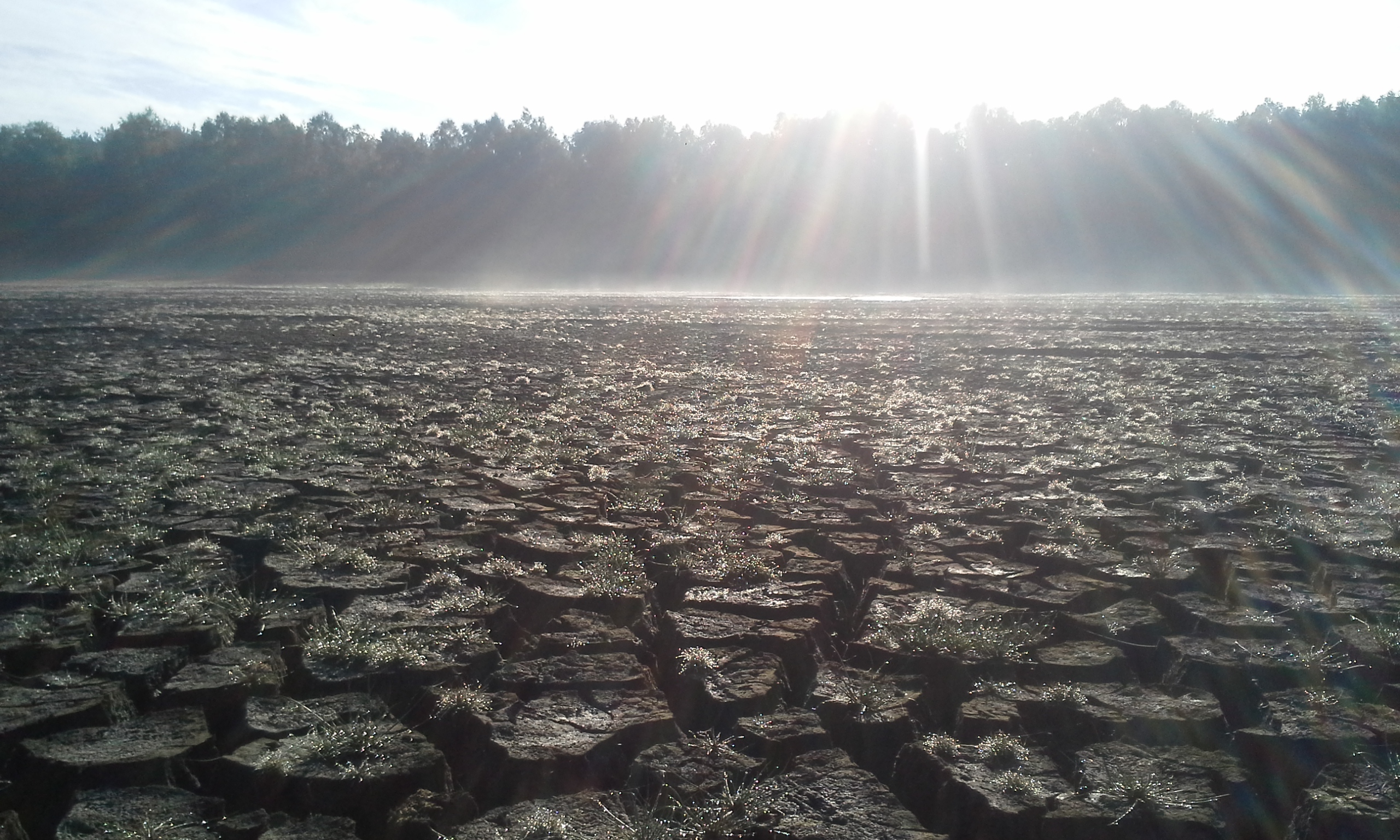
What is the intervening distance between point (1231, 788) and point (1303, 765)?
0.21 metres

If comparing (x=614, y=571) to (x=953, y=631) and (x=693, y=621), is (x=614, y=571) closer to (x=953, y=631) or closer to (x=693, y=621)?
(x=693, y=621)

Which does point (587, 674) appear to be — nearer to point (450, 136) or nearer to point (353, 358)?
point (353, 358)

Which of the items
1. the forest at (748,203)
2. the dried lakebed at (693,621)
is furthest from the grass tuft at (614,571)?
the forest at (748,203)

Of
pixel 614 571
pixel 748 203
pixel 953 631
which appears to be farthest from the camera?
pixel 748 203

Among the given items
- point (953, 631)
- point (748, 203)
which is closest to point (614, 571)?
point (953, 631)

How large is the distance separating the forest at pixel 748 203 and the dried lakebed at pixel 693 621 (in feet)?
133

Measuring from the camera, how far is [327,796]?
75.1 inches

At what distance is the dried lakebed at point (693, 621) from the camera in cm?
195

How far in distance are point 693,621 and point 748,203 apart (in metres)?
57.4

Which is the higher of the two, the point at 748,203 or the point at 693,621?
the point at 748,203

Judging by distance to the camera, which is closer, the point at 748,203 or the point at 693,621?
the point at 693,621

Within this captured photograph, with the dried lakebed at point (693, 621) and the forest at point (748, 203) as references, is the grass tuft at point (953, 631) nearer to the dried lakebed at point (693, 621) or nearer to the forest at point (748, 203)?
the dried lakebed at point (693, 621)

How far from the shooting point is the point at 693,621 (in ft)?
9.33

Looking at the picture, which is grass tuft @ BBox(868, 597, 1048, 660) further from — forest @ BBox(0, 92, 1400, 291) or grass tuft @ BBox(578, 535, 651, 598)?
forest @ BBox(0, 92, 1400, 291)
